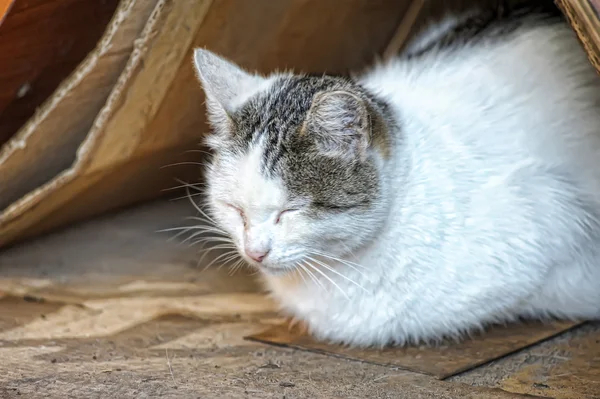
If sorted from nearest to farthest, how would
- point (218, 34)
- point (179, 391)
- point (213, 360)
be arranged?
point (179, 391) < point (213, 360) < point (218, 34)

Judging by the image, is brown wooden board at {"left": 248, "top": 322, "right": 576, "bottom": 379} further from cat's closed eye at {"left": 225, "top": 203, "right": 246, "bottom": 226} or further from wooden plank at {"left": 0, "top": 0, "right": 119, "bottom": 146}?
wooden plank at {"left": 0, "top": 0, "right": 119, "bottom": 146}

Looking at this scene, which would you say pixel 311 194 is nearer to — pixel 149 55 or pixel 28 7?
pixel 149 55

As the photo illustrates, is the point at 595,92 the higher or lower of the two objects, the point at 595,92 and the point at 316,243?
the higher

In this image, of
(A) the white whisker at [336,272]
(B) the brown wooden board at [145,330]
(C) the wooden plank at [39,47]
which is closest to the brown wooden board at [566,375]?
(B) the brown wooden board at [145,330]

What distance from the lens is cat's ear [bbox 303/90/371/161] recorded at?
138cm

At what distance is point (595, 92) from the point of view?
1.73 meters

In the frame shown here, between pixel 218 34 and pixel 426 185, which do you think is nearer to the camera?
pixel 426 185

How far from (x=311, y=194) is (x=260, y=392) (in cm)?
40

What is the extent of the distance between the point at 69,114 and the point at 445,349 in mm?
1042

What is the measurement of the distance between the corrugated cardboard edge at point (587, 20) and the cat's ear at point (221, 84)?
27.3 inches

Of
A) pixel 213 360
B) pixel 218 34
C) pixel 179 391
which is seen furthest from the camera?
pixel 218 34

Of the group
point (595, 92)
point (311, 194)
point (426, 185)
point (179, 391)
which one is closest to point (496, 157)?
point (426, 185)

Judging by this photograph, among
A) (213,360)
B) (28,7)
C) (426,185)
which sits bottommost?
(213,360)

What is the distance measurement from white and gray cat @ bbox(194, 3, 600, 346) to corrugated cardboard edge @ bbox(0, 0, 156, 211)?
20 cm
